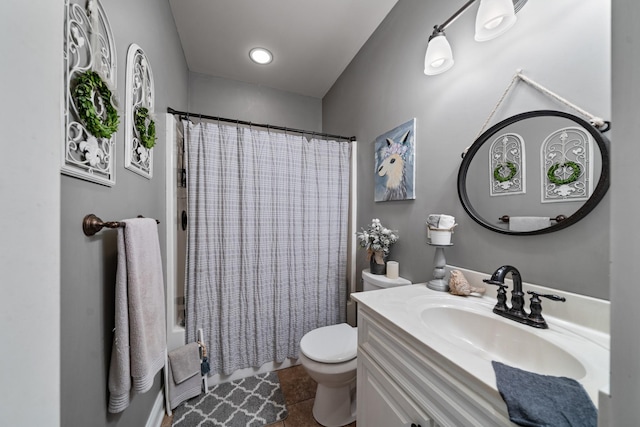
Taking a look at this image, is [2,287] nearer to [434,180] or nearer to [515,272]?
[515,272]

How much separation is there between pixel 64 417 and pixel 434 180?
165cm

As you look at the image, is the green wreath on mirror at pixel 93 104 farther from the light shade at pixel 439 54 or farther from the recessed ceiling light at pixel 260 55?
the recessed ceiling light at pixel 260 55

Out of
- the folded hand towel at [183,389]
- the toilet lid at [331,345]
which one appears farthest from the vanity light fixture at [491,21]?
the folded hand towel at [183,389]

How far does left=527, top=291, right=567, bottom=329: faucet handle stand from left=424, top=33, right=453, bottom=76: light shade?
41.9 inches

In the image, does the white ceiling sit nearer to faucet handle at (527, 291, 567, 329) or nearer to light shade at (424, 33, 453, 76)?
light shade at (424, 33, 453, 76)

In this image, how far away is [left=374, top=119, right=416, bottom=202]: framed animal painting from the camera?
1.42m

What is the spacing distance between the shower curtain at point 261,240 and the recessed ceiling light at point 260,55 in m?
0.76

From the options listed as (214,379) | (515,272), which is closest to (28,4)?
(515,272)

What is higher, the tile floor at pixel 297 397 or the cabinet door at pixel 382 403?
the cabinet door at pixel 382 403

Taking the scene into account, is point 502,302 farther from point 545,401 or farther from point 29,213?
point 29,213

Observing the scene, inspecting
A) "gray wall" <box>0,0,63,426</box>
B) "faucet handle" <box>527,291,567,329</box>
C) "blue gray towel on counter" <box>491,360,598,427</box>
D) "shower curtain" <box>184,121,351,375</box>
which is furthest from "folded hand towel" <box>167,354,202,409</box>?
"faucet handle" <box>527,291,567,329</box>

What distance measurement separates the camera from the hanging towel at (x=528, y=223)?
0.85 metres

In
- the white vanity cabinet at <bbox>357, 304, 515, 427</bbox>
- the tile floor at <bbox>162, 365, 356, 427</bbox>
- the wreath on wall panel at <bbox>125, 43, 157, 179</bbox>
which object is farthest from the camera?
the tile floor at <bbox>162, 365, 356, 427</bbox>

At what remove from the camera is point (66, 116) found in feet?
1.91
